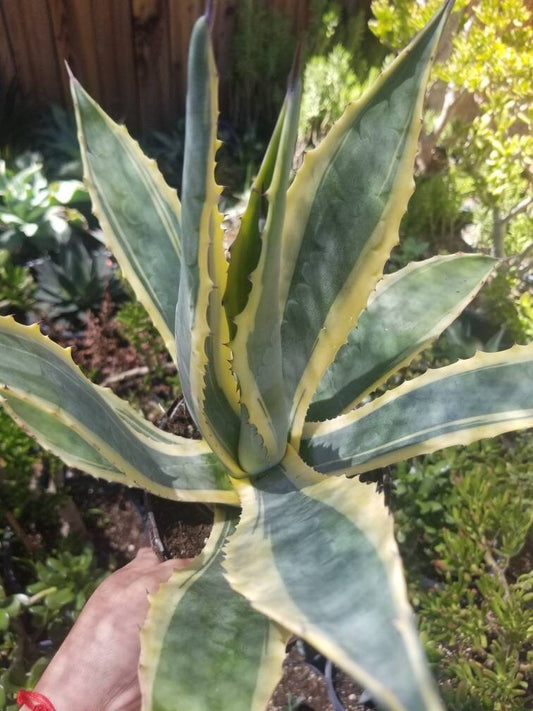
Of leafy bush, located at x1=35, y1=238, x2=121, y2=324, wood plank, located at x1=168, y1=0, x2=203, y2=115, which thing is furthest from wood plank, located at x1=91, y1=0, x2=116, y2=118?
leafy bush, located at x1=35, y1=238, x2=121, y2=324

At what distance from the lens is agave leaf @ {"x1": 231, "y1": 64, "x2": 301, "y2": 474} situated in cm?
47

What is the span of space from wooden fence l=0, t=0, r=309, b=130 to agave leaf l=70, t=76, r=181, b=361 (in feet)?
3.71

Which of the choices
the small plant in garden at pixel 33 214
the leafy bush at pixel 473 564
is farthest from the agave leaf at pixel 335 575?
the small plant in garden at pixel 33 214

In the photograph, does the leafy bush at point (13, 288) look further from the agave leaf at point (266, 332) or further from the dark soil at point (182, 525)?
the agave leaf at point (266, 332)

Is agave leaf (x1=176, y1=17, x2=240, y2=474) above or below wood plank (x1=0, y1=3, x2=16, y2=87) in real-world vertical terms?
below

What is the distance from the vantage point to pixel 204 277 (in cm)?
51

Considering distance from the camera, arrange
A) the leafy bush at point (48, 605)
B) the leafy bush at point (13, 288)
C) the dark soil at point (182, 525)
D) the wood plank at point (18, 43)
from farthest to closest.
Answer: the wood plank at point (18, 43) → the leafy bush at point (13, 288) → the leafy bush at point (48, 605) → the dark soil at point (182, 525)

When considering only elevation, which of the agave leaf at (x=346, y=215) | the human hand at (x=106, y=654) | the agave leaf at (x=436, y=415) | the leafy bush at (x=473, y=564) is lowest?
the leafy bush at (x=473, y=564)

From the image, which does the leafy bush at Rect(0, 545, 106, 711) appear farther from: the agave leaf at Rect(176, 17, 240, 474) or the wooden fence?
the wooden fence

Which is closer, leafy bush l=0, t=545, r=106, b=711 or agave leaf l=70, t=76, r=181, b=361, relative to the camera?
agave leaf l=70, t=76, r=181, b=361

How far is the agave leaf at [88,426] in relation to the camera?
0.60m

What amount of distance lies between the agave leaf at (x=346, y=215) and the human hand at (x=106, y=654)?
1.08 feet

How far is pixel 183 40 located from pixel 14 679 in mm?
1723

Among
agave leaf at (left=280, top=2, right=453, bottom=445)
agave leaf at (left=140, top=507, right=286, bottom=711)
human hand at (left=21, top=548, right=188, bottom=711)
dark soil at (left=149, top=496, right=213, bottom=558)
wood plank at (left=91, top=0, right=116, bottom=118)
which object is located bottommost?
human hand at (left=21, top=548, right=188, bottom=711)
